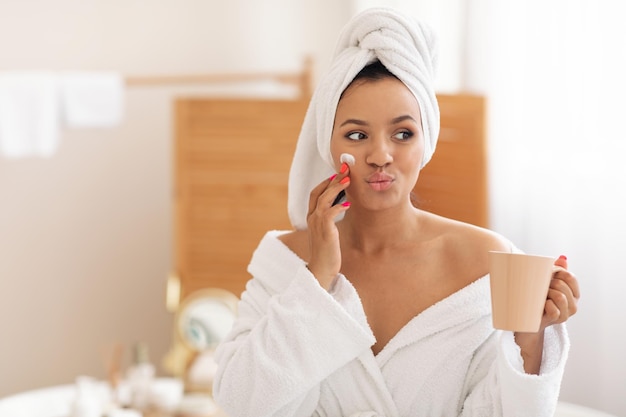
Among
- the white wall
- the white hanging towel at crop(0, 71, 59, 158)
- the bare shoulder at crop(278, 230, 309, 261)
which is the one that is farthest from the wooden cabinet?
the bare shoulder at crop(278, 230, 309, 261)

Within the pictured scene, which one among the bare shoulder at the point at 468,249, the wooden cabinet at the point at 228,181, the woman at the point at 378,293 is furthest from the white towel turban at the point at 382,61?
the wooden cabinet at the point at 228,181

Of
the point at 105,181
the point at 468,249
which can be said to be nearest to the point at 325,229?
the point at 468,249

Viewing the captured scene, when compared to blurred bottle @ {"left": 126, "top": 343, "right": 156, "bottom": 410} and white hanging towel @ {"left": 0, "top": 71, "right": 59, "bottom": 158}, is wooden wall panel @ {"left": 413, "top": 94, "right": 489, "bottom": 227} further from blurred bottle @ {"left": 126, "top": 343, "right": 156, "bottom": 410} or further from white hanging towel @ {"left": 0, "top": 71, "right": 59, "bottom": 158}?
white hanging towel @ {"left": 0, "top": 71, "right": 59, "bottom": 158}

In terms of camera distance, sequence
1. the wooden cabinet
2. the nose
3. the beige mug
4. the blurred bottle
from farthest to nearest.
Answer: the wooden cabinet < the blurred bottle < the nose < the beige mug

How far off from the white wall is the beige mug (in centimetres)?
245

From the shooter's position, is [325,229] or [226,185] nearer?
[325,229]

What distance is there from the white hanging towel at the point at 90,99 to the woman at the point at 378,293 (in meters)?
1.86

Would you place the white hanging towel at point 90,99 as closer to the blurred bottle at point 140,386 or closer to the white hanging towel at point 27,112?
the white hanging towel at point 27,112

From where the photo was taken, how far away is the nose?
1.14 meters

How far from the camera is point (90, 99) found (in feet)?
9.84

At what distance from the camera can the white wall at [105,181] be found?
3328 mm

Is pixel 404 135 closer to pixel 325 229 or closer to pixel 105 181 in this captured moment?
pixel 325 229

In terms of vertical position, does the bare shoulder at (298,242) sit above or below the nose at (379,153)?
below

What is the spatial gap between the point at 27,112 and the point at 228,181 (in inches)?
25.4
